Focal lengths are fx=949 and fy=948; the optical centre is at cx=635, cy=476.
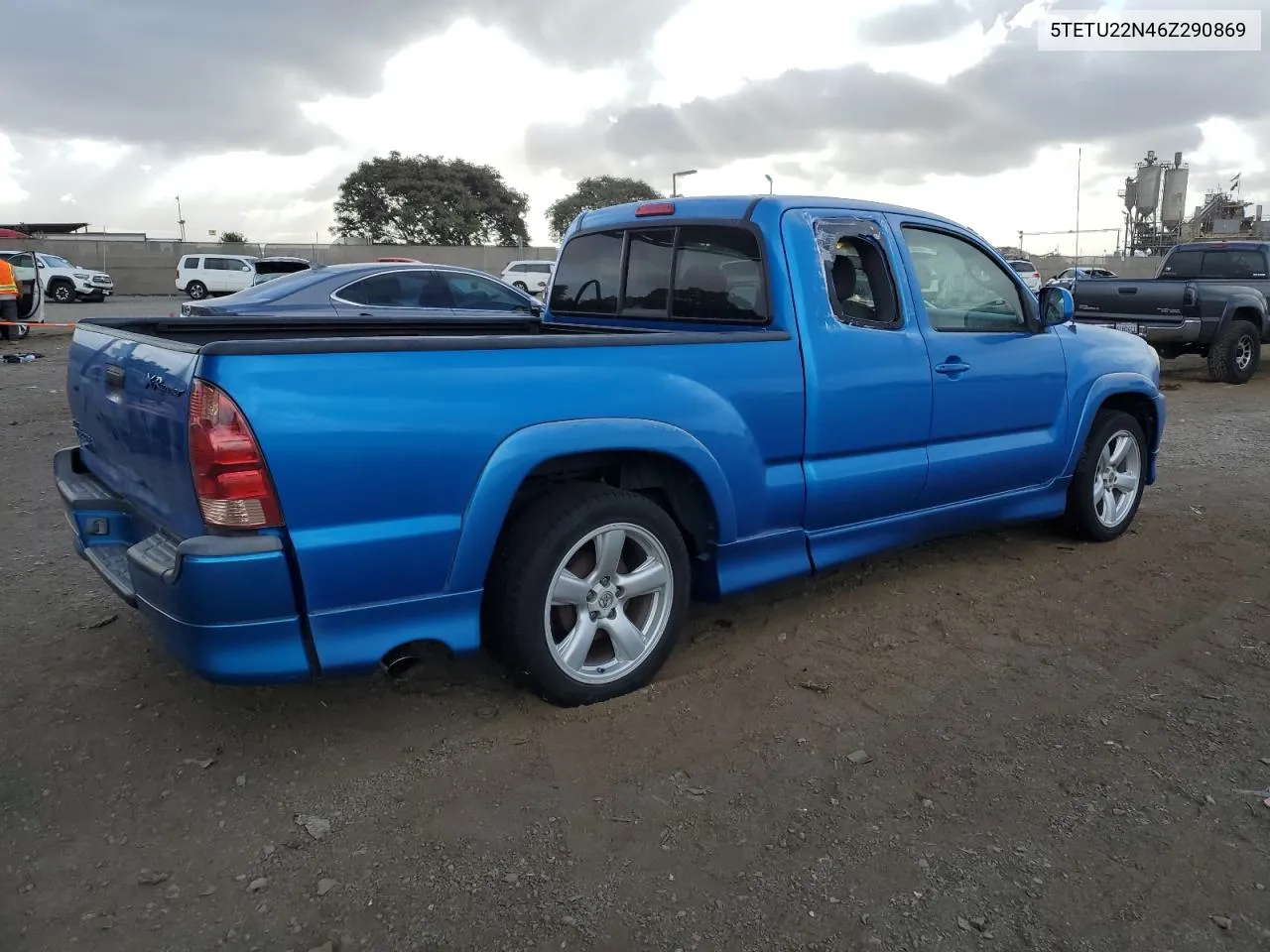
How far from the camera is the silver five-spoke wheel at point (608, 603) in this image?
127 inches

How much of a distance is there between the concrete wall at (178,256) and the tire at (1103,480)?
106 feet

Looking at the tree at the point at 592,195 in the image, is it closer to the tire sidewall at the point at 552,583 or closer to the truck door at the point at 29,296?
the truck door at the point at 29,296

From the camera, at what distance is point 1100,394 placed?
5055mm

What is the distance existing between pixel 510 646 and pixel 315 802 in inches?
29.0

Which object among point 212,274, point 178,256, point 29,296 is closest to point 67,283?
point 212,274

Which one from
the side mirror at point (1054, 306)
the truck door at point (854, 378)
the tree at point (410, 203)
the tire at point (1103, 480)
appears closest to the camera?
the truck door at point (854, 378)

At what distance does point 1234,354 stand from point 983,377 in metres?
10.1

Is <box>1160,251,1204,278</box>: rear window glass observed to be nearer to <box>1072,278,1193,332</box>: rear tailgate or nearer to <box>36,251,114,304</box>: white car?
<box>1072,278,1193,332</box>: rear tailgate

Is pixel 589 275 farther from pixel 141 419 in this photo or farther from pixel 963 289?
pixel 141 419

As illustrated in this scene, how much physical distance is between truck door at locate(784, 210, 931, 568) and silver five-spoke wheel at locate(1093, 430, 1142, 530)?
5.68 ft

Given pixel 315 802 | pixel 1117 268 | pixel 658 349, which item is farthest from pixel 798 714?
pixel 1117 268

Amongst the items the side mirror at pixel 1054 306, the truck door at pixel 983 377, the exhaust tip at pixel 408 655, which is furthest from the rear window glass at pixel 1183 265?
the exhaust tip at pixel 408 655

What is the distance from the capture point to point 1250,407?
1057 centimetres

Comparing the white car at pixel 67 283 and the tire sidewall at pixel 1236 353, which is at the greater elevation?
the white car at pixel 67 283
